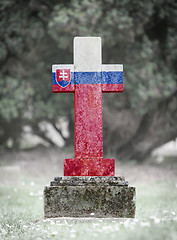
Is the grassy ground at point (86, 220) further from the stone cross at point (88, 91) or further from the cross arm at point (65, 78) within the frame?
the cross arm at point (65, 78)

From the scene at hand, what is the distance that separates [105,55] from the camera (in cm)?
1045

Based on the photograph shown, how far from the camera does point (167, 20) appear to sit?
1026 centimetres

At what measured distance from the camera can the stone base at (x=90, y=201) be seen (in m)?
4.49

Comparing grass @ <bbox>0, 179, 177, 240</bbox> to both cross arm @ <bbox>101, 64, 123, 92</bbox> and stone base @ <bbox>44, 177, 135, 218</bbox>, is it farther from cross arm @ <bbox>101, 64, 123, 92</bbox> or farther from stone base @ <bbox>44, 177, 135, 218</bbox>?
cross arm @ <bbox>101, 64, 123, 92</bbox>

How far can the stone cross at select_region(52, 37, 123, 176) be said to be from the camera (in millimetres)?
4855

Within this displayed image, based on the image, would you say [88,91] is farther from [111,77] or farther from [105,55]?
[105,55]

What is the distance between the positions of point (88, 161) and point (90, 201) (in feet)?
1.92

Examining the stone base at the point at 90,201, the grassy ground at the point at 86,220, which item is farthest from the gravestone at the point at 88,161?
the grassy ground at the point at 86,220

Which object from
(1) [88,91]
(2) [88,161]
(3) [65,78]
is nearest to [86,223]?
(2) [88,161]

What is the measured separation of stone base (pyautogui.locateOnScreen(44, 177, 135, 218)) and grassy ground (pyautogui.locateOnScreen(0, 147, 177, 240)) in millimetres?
146

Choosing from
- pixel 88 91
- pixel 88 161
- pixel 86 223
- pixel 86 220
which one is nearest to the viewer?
pixel 86 223

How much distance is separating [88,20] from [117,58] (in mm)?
1623

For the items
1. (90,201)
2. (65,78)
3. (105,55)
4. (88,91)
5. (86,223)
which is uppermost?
(105,55)

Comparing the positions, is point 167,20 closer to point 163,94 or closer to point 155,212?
point 163,94
